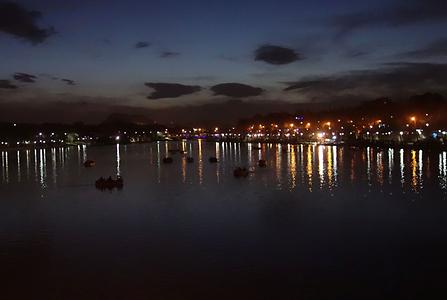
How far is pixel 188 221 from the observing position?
62.0ft

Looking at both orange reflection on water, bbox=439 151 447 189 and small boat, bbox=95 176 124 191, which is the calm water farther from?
small boat, bbox=95 176 124 191

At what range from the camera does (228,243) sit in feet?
49.3

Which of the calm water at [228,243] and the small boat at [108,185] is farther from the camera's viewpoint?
the small boat at [108,185]

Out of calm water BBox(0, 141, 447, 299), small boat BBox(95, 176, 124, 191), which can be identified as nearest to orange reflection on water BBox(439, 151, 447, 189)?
calm water BBox(0, 141, 447, 299)

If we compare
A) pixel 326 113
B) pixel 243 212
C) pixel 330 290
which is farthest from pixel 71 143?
pixel 330 290

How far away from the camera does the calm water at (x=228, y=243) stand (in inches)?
439

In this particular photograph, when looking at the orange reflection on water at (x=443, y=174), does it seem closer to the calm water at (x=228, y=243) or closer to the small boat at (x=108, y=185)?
the calm water at (x=228, y=243)

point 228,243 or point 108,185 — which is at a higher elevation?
point 108,185

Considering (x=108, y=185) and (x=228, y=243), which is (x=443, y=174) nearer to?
(x=108, y=185)

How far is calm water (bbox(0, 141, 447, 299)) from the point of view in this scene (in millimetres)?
11141

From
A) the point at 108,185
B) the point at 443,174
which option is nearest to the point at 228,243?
the point at 108,185

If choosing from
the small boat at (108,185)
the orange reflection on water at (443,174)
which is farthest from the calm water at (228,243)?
the small boat at (108,185)

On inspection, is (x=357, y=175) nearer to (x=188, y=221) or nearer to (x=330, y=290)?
(x=188, y=221)

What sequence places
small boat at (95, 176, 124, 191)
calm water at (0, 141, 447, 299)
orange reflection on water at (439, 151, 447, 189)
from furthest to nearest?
small boat at (95, 176, 124, 191) → orange reflection on water at (439, 151, 447, 189) → calm water at (0, 141, 447, 299)
